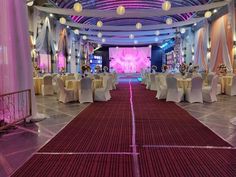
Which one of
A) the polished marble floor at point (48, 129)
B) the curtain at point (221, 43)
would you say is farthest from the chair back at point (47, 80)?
the curtain at point (221, 43)

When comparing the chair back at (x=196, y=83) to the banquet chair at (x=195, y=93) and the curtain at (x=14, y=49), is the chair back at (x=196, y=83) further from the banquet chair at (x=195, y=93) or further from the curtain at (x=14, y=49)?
the curtain at (x=14, y=49)

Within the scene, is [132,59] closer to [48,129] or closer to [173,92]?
[173,92]

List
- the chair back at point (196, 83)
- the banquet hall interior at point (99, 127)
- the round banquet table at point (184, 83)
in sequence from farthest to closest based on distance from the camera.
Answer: the round banquet table at point (184, 83)
the chair back at point (196, 83)
the banquet hall interior at point (99, 127)

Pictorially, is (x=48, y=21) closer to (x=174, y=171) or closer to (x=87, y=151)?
(x=87, y=151)

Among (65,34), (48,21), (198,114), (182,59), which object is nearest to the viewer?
(198,114)

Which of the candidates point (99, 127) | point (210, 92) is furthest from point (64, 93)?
point (210, 92)

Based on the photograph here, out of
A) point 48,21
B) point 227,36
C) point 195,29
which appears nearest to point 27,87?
point 48,21

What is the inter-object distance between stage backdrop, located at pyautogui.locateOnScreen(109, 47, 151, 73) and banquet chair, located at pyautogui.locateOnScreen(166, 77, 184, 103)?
23.3 metres

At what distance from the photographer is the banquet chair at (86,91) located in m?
8.30

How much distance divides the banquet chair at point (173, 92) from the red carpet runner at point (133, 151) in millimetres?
2764

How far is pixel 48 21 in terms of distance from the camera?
1427 cm

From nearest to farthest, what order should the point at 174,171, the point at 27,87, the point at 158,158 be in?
the point at 174,171
the point at 158,158
the point at 27,87

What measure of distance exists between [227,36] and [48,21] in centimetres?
936

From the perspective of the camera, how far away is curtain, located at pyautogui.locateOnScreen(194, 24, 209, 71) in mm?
15852
